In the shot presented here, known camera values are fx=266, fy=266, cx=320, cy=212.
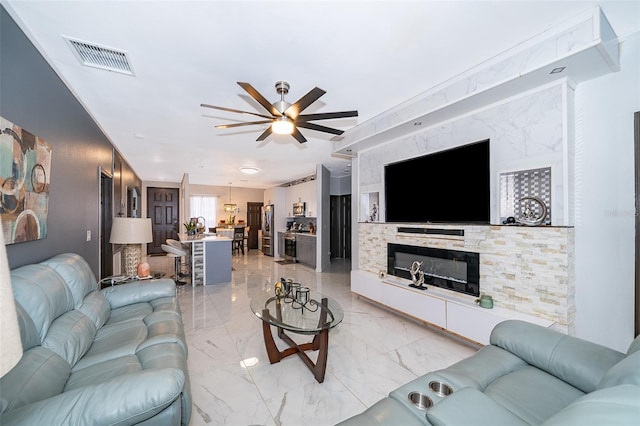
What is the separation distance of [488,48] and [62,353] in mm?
3813

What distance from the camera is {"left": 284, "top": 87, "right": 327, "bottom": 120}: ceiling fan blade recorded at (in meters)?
2.21

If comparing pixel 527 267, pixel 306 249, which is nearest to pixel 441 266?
pixel 527 267

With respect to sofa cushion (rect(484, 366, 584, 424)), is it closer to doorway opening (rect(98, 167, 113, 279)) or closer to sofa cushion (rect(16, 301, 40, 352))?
sofa cushion (rect(16, 301, 40, 352))

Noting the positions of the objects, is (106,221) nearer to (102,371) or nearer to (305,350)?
(102,371)

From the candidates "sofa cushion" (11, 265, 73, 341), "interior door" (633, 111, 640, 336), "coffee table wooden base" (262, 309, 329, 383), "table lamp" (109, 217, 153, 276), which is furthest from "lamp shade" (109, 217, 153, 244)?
"interior door" (633, 111, 640, 336)

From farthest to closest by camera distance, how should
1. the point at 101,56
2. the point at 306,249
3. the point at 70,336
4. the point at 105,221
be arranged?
1. the point at 306,249
2. the point at 105,221
3. the point at 101,56
4. the point at 70,336

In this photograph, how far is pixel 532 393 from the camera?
56.4 inches

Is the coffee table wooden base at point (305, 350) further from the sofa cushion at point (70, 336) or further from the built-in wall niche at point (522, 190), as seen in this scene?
the built-in wall niche at point (522, 190)

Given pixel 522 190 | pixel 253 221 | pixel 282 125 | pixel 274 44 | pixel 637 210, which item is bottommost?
pixel 253 221

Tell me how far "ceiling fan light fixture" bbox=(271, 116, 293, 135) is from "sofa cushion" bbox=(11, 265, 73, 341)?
2.14 m

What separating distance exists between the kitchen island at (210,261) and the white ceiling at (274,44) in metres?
2.76

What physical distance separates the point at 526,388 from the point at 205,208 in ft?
35.0

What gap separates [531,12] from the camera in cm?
190

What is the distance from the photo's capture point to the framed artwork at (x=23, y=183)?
5.34ft
